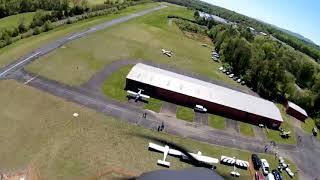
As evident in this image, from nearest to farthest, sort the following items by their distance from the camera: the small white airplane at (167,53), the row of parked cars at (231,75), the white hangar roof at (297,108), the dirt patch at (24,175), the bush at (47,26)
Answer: the dirt patch at (24,175), the white hangar roof at (297,108), the row of parked cars at (231,75), the small white airplane at (167,53), the bush at (47,26)

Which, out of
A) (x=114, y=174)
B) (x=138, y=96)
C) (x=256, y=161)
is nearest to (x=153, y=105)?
(x=138, y=96)

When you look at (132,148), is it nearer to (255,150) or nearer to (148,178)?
(148,178)

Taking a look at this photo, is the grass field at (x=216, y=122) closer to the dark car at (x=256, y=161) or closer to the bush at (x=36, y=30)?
the dark car at (x=256, y=161)

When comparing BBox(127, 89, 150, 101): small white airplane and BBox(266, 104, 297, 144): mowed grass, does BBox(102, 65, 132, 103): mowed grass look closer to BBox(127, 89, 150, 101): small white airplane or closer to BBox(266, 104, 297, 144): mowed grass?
BBox(127, 89, 150, 101): small white airplane

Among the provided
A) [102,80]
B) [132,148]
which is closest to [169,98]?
[102,80]

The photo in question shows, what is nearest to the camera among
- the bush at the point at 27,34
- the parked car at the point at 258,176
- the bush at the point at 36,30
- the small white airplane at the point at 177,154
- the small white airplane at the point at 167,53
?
the parked car at the point at 258,176

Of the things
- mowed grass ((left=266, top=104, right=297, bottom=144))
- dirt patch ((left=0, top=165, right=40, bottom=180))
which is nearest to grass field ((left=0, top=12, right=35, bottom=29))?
dirt patch ((left=0, top=165, right=40, bottom=180))

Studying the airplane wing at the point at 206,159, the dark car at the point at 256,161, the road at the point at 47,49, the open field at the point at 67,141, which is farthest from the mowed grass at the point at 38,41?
the dark car at the point at 256,161
